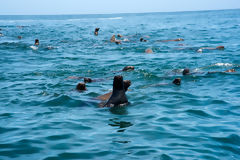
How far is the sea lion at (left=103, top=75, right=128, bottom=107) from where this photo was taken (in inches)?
326

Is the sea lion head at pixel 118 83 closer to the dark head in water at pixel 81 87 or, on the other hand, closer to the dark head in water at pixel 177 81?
the dark head in water at pixel 81 87

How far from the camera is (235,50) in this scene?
18.1 meters

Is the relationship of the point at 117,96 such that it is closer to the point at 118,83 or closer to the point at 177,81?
the point at 118,83

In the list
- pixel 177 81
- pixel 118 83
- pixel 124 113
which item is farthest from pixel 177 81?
pixel 124 113

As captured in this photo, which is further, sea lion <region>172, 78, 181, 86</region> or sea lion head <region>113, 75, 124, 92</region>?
sea lion <region>172, 78, 181, 86</region>

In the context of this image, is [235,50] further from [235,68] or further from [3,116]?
[3,116]

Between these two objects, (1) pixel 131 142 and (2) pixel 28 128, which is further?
(2) pixel 28 128

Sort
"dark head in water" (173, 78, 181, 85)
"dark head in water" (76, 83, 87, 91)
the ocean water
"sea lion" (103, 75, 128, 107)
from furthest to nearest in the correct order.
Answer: "dark head in water" (173, 78, 181, 85) < "dark head in water" (76, 83, 87, 91) < "sea lion" (103, 75, 128, 107) < the ocean water

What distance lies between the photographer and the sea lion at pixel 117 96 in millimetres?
8289

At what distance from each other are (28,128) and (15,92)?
3605mm

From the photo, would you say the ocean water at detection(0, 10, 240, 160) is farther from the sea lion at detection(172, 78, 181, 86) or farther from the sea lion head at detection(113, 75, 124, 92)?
the sea lion head at detection(113, 75, 124, 92)

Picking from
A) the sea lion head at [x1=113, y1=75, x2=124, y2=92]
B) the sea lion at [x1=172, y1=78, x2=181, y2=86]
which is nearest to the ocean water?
the sea lion at [x1=172, y1=78, x2=181, y2=86]

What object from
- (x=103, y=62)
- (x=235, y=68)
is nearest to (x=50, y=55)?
(x=103, y=62)

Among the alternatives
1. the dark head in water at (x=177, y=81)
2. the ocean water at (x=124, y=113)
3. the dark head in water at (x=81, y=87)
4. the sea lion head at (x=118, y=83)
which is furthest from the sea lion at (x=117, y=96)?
the dark head in water at (x=177, y=81)
